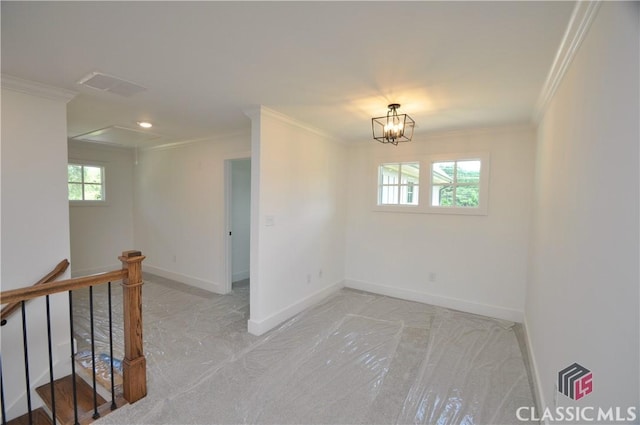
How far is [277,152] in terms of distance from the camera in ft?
10.6

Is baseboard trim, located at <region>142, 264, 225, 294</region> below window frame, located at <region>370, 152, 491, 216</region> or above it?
below

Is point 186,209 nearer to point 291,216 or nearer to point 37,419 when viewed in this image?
point 291,216

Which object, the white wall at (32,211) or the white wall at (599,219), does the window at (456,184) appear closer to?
the white wall at (599,219)

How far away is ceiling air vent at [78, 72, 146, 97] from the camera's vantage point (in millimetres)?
2234

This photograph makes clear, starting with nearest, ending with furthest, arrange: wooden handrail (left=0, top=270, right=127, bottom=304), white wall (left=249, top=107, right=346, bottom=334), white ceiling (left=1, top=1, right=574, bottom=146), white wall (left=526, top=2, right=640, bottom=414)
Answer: white wall (left=526, top=2, right=640, bottom=414) → white ceiling (left=1, top=1, right=574, bottom=146) → wooden handrail (left=0, top=270, right=127, bottom=304) → white wall (left=249, top=107, right=346, bottom=334)

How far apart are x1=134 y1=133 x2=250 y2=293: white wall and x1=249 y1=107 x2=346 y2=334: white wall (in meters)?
0.95

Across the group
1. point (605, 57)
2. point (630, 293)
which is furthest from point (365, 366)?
point (605, 57)

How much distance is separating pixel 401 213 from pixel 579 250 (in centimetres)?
286

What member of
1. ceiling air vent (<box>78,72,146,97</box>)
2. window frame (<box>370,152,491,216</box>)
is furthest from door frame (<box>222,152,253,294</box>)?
window frame (<box>370,152,491,216</box>)

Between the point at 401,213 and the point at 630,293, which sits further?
the point at 401,213

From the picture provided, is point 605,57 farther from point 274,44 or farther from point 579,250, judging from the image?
point 274,44

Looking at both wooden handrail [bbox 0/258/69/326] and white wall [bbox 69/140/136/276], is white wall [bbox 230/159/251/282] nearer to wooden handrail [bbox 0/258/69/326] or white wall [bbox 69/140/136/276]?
white wall [bbox 69/140/136/276]

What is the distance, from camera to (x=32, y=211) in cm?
238

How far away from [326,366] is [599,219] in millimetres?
2189
